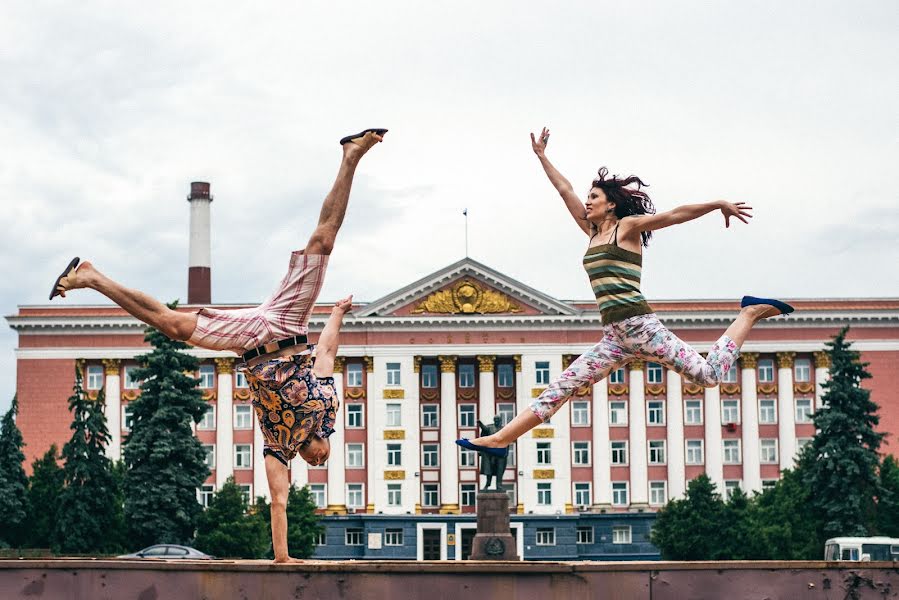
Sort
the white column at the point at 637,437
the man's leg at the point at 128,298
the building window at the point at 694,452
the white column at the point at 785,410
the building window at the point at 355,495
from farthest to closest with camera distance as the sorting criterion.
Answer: the building window at the point at 694,452
the white column at the point at 785,410
the white column at the point at 637,437
the building window at the point at 355,495
the man's leg at the point at 128,298

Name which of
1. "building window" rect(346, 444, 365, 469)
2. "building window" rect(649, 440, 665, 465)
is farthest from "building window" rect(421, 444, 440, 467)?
"building window" rect(649, 440, 665, 465)

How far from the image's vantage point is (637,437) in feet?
228

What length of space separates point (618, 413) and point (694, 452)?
13.4ft

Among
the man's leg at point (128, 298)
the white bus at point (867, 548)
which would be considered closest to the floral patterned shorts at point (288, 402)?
the man's leg at point (128, 298)

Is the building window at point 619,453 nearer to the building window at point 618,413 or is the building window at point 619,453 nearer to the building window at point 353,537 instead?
the building window at point 618,413

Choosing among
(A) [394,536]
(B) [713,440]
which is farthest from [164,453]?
(B) [713,440]

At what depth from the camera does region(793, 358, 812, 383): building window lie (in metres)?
70.6

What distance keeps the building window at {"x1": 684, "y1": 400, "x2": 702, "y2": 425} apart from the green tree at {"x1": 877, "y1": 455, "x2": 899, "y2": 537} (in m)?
18.9

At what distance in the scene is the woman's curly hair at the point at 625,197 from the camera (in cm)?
944

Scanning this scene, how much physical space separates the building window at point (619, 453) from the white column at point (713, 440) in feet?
12.8

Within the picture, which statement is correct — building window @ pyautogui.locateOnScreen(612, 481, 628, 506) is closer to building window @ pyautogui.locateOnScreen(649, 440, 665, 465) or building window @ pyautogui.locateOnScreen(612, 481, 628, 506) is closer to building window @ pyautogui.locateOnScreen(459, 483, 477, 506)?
building window @ pyautogui.locateOnScreen(649, 440, 665, 465)

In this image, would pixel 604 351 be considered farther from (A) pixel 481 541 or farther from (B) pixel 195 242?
(B) pixel 195 242

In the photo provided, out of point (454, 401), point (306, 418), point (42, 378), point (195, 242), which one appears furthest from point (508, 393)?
point (306, 418)

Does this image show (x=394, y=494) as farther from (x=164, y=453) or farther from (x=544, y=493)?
(x=164, y=453)
